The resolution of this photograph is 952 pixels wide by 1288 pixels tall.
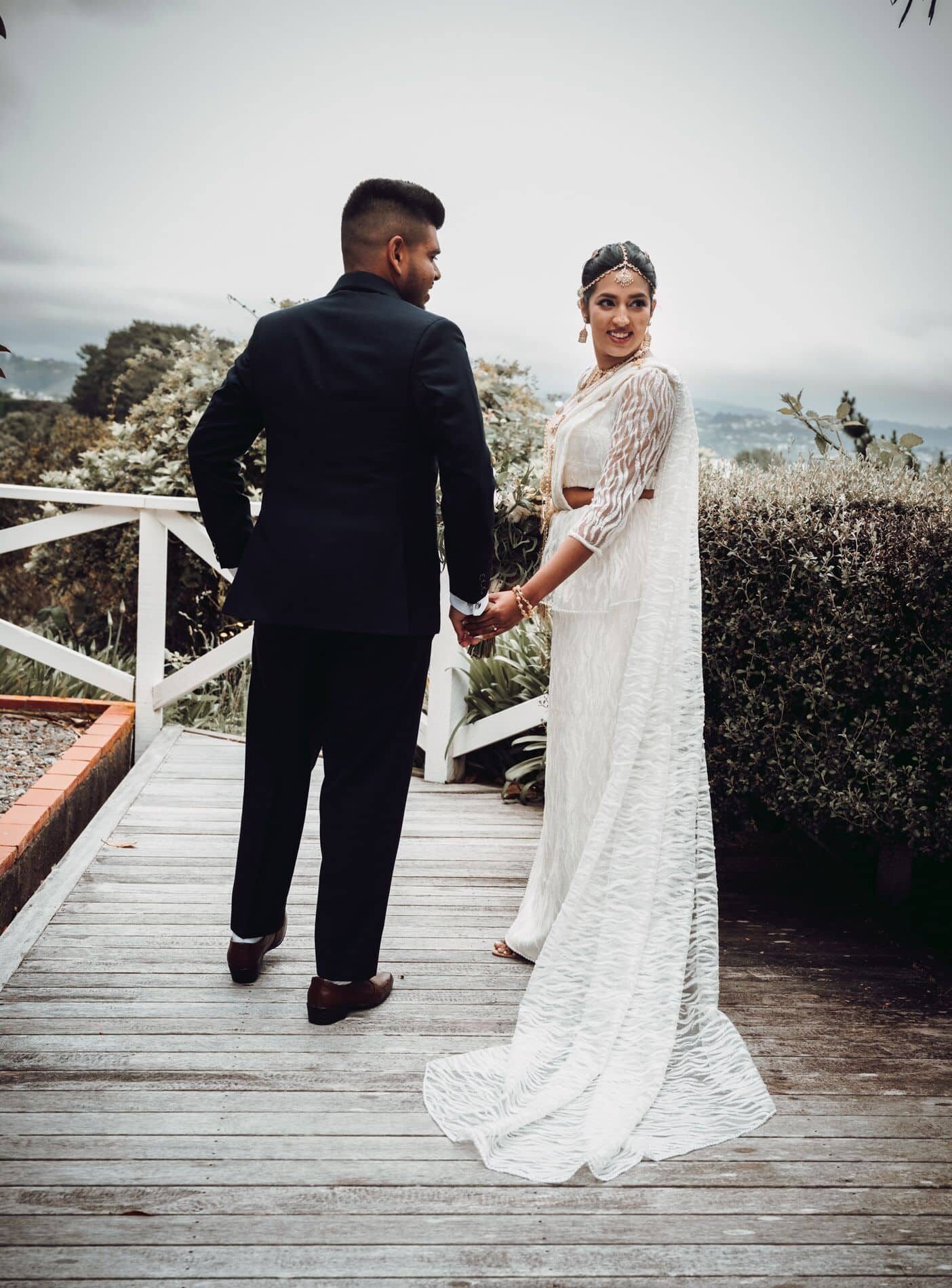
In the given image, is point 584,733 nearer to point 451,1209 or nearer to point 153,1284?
point 451,1209

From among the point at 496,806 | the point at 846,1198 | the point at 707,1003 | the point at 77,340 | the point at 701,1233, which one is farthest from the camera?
the point at 77,340

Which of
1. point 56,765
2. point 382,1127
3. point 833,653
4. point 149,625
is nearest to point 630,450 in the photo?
point 833,653

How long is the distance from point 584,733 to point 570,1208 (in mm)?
1117

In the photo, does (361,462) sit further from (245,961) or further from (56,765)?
(56,765)

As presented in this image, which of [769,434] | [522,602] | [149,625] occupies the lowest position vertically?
[149,625]

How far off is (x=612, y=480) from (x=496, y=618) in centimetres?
43

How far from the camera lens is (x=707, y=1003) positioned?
2289 mm

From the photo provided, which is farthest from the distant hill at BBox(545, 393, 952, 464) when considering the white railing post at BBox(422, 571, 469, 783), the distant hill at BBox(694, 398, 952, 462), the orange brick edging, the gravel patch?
the gravel patch

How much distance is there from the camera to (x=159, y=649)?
461 centimetres

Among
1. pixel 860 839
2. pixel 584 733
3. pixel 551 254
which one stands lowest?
pixel 860 839

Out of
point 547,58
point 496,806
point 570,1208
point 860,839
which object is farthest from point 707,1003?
point 547,58

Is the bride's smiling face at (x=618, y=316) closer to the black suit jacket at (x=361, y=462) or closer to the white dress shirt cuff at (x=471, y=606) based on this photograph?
the black suit jacket at (x=361, y=462)

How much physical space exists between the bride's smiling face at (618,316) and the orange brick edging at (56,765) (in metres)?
2.22

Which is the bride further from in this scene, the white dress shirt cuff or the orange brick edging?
the orange brick edging
